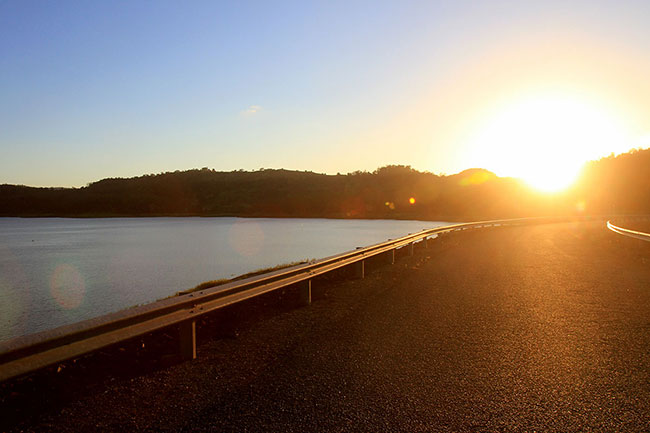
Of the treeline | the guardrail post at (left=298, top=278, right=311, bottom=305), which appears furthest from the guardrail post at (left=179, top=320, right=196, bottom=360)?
the treeline

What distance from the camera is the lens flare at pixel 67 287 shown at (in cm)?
1736

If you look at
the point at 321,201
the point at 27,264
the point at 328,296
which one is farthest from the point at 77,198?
the point at 328,296

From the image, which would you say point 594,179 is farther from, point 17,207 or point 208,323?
point 17,207

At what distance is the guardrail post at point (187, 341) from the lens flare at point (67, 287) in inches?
493

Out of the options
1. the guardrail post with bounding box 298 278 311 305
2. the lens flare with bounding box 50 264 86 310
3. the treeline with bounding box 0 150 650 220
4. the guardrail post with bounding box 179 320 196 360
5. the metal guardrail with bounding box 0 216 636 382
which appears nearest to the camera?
the metal guardrail with bounding box 0 216 636 382

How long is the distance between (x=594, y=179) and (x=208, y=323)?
116877 mm

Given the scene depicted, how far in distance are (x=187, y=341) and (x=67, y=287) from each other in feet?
59.3

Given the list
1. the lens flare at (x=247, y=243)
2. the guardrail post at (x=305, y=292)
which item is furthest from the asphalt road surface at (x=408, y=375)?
the lens flare at (x=247, y=243)

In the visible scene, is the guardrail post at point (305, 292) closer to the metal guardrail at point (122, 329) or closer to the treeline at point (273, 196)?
the metal guardrail at point (122, 329)

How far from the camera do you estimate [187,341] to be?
5.42m

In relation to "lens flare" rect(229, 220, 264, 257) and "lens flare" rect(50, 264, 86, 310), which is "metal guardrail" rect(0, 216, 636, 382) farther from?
"lens flare" rect(229, 220, 264, 257)

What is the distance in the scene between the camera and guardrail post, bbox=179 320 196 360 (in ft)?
17.6

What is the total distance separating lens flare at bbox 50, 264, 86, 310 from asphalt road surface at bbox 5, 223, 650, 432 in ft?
39.7

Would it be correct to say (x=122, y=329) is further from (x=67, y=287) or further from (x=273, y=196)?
(x=273, y=196)
